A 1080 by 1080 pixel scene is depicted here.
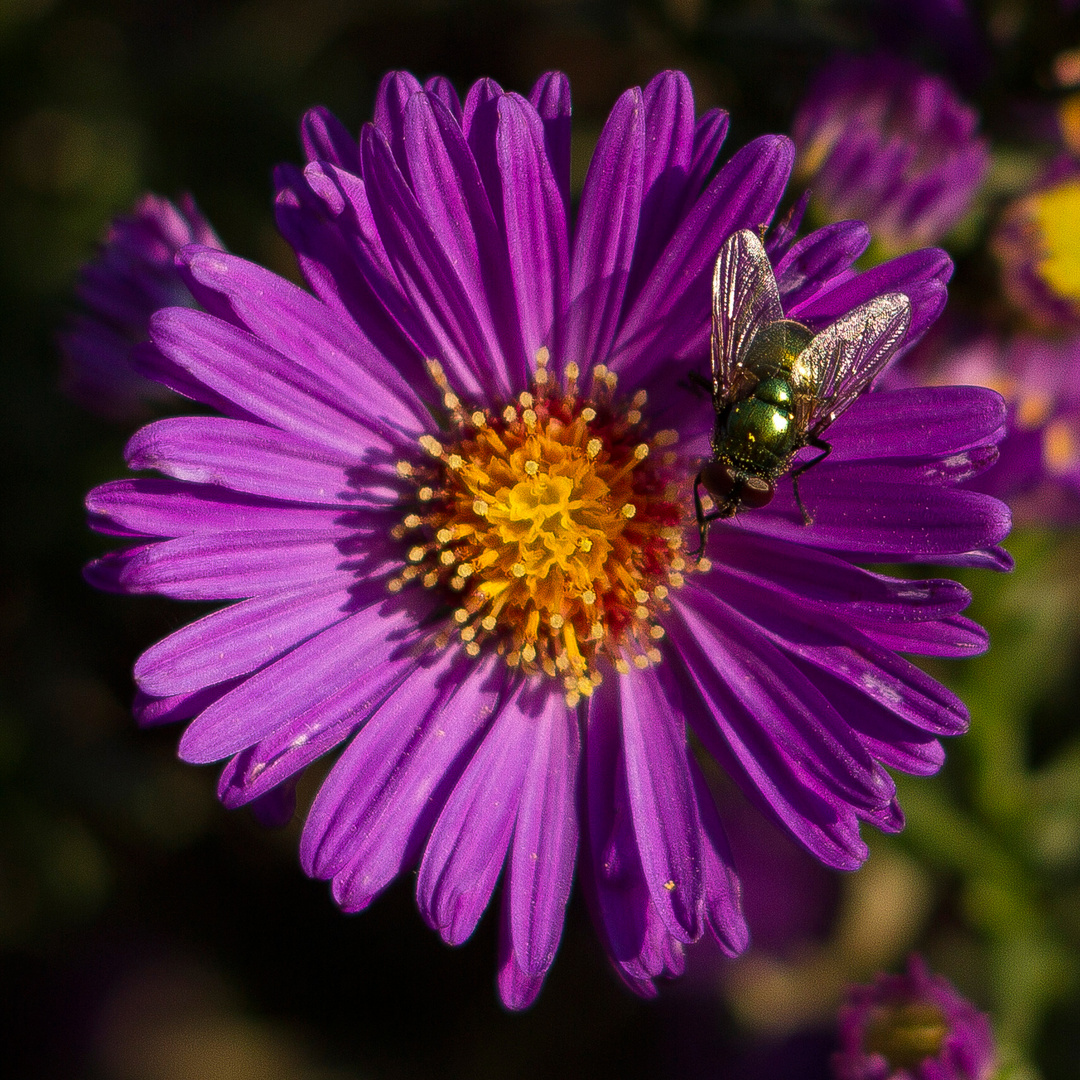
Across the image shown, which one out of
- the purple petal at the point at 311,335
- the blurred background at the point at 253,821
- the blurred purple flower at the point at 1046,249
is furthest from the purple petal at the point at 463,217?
the blurred purple flower at the point at 1046,249

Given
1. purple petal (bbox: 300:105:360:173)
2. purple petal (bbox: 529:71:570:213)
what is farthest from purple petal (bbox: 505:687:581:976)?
purple petal (bbox: 300:105:360:173)

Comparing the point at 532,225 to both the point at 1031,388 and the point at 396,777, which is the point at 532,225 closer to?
the point at 396,777

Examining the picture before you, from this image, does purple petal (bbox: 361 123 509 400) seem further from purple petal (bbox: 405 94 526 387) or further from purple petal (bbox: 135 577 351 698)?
purple petal (bbox: 135 577 351 698)

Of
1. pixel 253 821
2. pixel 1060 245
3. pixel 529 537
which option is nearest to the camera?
pixel 529 537

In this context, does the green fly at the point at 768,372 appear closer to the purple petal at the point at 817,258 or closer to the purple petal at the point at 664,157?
the purple petal at the point at 817,258

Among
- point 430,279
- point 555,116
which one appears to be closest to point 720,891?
point 430,279

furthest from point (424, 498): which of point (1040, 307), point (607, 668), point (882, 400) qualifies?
point (1040, 307)
